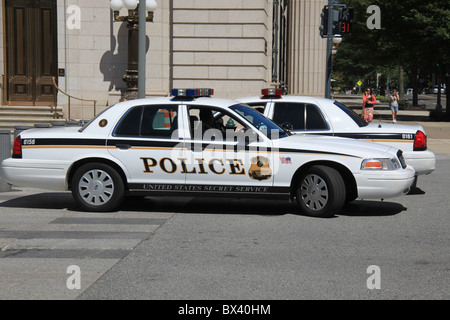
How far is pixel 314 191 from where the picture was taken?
8.98m

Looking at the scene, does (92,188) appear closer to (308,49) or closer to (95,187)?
(95,187)

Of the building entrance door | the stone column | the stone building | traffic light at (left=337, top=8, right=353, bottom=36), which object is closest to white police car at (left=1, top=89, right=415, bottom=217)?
traffic light at (left=337, top=8, right=353, bottom=36)

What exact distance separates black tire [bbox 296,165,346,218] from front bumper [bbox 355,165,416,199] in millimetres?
261

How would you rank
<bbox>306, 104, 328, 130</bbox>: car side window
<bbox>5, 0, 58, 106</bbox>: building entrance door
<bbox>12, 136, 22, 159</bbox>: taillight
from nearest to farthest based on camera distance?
<bbox>12, 136, 22, 159</bbox>: taillight, <bbox>306, 104, 328, 130</bbox>: car side window, <bbox>5, 0, 58, 106</bbox>: building entrance door

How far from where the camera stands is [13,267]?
6.33 metres

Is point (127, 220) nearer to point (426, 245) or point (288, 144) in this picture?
point (288, 144)

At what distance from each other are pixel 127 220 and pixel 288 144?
2.27 metres

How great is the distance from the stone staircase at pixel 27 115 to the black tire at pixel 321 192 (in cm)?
1572

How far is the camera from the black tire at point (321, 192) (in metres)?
8.81

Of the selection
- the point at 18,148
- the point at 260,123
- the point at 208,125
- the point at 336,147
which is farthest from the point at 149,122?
the point at 336,147

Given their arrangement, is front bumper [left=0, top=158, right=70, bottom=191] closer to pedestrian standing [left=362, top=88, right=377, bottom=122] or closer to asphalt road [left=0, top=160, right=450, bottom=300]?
asphalt road [left=0, top=160, right=450, bottom=300]

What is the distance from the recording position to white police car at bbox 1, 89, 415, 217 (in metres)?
8.92

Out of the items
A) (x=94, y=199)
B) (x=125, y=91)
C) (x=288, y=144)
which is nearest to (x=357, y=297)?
(x=288, y=144)

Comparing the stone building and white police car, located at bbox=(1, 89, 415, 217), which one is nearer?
white police car, located at bbox=(1, 89, 415, 217)
